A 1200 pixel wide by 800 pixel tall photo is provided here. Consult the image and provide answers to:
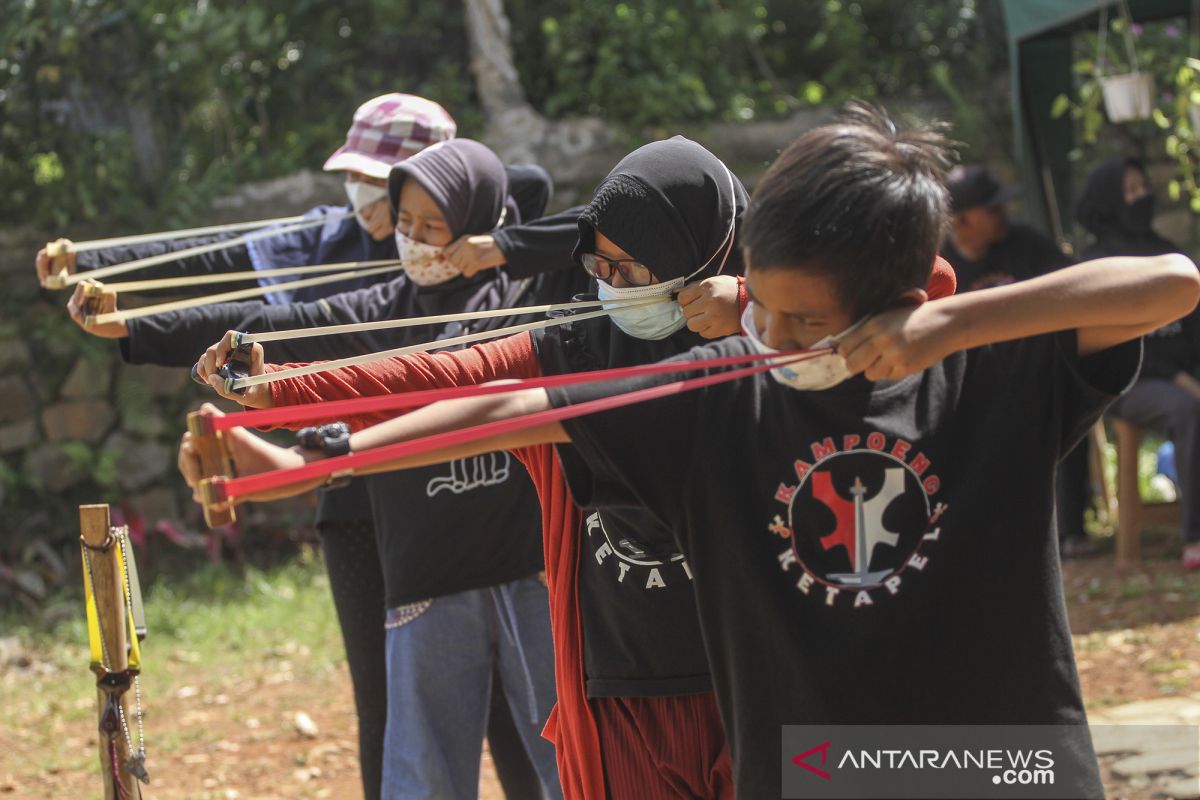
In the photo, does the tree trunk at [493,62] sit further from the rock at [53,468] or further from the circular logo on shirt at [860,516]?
the circular logo on shirt at [860,516]

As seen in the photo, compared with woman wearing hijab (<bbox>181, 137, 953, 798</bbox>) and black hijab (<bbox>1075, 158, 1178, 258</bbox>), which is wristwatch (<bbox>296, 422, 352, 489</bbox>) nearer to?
woman wearing hijab (<bbox>181, 137, 953, 798</bbox>)

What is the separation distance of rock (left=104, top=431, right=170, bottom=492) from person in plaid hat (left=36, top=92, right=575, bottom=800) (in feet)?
11.1

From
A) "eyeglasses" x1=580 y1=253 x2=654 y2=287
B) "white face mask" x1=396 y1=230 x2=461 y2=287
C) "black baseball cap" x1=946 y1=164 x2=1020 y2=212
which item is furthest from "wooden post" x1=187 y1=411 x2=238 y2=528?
"black baseball cap" x1=946 y1=164 x2=1020 y2=212

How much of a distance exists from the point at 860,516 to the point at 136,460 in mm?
6379

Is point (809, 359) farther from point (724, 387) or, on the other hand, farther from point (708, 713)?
point (708, 713)

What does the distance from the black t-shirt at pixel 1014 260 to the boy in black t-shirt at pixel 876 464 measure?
16.7 ft

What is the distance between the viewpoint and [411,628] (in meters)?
3.19

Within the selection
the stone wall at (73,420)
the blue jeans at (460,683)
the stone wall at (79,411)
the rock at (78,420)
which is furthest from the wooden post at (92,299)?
the rock at (78,420)

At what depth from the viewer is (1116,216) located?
6.74m

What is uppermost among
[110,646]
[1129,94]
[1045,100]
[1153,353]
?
[1045,100]

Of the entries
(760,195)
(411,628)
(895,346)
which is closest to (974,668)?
(895,346)

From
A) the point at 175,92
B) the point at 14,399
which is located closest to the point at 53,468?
the point at 14,399

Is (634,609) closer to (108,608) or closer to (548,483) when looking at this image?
(548,483)

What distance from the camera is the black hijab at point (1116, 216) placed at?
668cm
